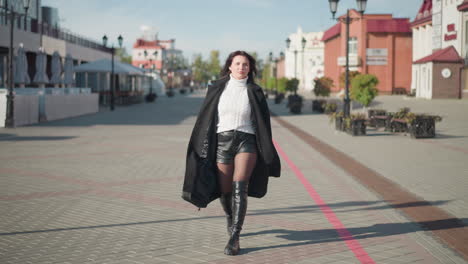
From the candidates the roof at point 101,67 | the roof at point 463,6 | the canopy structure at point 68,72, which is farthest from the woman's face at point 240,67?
the roof at point 463,6

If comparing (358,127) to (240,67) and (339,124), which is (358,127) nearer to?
(339,124)

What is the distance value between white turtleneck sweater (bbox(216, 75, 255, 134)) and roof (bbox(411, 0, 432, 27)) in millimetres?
55889

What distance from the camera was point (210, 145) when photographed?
202 inches

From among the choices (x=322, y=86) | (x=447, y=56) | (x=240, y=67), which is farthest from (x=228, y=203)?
(x=447, y=56)

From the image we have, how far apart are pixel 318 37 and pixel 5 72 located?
89186 millimetres

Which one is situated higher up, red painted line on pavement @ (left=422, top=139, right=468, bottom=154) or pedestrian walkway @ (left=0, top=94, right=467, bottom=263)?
red painted line on pavement @ (left=422, top=139, right=468, bottom=154)

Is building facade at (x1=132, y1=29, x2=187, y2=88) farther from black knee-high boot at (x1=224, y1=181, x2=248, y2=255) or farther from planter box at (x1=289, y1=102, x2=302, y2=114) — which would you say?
black knee-high boot at (x1=224, y1=181, x2=248, y2=255)

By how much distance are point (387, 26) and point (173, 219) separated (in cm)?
6306

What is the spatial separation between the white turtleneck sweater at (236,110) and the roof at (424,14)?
2200 inches

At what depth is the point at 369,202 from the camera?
7484 millimetres

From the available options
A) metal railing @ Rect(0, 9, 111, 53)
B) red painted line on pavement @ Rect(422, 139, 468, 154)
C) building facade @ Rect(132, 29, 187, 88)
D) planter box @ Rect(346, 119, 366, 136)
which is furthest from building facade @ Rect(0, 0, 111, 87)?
building facade @ Rect(132, 29, 187, 88)

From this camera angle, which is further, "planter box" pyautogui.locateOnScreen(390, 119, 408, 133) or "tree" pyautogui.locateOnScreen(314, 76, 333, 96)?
"tree" pyautogui.locateOnScreen(314, 76, 333, 96)

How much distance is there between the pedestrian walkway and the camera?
5.09 metres

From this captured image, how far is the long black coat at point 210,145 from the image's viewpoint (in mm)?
5102
